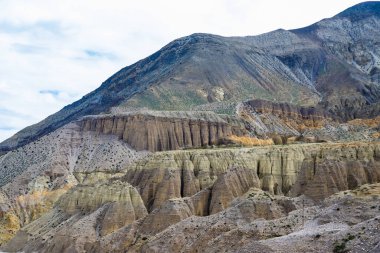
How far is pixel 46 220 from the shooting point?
108125 millimetres

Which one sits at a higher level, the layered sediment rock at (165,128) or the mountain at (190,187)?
the layered sediment rock at (165,128)

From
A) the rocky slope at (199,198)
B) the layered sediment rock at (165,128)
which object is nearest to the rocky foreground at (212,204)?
the rocky slope at (199,198)

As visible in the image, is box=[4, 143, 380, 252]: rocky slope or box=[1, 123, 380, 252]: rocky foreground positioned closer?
box=[1, 123, 380, 252]: rocky foreground

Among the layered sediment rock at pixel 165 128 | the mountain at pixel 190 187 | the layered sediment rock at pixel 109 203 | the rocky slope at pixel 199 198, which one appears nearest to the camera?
the mountain at pixel 190 187

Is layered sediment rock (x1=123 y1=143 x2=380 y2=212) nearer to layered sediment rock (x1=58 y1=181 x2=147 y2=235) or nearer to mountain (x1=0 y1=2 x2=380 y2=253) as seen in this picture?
mountain (x1=0 y1=2 x2=380 y2=253)

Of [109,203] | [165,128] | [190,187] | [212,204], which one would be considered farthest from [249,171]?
[165,128]

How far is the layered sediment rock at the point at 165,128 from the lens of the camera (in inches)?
6535

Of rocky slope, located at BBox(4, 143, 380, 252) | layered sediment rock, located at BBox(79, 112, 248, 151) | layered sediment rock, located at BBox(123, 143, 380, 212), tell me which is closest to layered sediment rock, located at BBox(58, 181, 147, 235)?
rocky slope, located at BBox(4, 143, 380, 252)

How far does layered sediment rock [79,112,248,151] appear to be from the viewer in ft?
545

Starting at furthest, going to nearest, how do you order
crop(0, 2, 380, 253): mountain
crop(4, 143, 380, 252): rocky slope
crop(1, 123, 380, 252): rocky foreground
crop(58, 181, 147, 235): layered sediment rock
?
crop(58, 181, 147, 235): layered sediment rock < crop(4, 143, 380, 252): rocky slope < crop(0, 2, 380, 253): mountain < crop(1, 123, 380, 252): rocky foreground

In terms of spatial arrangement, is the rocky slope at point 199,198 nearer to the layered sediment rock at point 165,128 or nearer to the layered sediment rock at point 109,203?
the layered sediment rock at point 109,203

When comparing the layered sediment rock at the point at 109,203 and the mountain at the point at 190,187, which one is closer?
the mountain at the point at 190,187

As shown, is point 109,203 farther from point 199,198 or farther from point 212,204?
point 212,204

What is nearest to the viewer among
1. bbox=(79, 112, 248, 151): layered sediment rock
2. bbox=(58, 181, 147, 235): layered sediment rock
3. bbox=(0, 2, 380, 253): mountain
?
bbox=(0, 2, 380, 253): mountain
